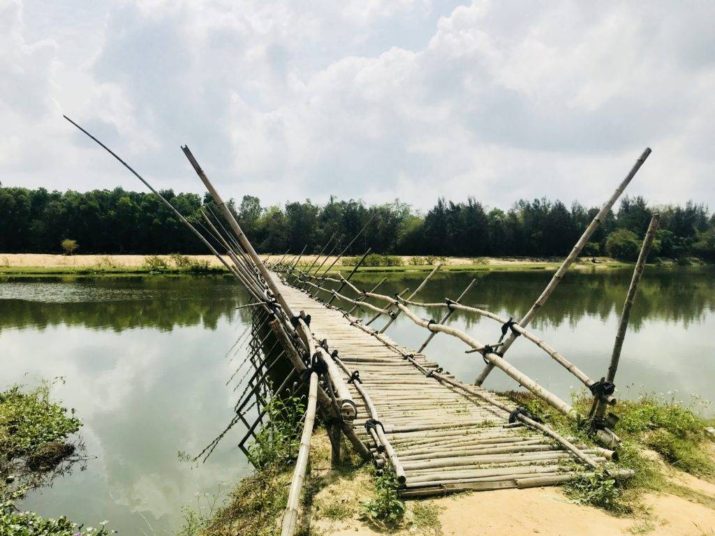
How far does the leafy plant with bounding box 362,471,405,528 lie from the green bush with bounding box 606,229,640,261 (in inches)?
2058

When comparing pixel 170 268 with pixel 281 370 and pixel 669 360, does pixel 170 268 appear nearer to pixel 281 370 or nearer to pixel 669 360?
pixel 281 370

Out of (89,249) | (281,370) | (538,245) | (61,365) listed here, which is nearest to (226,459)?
(281,370)

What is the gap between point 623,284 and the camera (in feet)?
92.0

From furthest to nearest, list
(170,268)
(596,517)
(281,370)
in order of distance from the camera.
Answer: (170,268), (281,370), (596,517)

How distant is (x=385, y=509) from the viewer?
11.2 feet

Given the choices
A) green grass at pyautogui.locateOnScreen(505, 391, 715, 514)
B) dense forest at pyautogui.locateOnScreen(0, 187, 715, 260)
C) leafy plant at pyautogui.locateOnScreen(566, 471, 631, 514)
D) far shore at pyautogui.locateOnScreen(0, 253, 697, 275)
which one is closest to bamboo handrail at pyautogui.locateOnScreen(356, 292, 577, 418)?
green grass at pyautogui.locateOnScreen(505, 391, 715, 514)

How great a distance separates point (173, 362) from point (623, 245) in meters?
49.5

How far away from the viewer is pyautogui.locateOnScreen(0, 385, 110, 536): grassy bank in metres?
5.06

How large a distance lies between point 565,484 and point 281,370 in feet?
22.6

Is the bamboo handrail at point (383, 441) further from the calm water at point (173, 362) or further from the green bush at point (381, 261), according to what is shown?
the green bush at point (381, 261)

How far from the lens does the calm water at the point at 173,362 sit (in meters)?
5.54

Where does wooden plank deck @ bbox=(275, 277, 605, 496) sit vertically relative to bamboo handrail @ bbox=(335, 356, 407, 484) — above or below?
below

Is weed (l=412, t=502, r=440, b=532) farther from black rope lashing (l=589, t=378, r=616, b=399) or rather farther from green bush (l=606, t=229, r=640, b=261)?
green bush (l=606, t=229, r=640, b=261)

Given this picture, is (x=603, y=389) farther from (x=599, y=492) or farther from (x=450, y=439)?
(x=450, y=439)
